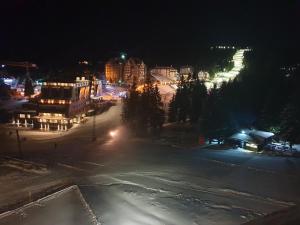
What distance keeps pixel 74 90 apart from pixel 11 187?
151 feet

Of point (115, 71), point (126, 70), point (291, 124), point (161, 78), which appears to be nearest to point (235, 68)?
point (161, 78)

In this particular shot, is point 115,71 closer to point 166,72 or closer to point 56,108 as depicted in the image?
point 166,72

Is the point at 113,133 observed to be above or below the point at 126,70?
below

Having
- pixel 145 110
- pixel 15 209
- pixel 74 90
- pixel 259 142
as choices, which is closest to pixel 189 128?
pixel 145 110

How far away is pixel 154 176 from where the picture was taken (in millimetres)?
27141

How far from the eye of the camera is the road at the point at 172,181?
2000cm

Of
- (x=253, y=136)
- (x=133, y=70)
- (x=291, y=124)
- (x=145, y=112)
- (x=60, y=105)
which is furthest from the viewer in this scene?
(x=133, y=70)

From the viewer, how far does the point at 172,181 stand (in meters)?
25.8

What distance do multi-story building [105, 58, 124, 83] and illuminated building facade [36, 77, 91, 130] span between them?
22855 millimetres

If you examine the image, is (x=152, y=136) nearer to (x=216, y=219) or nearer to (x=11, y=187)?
(x=11, y=187)

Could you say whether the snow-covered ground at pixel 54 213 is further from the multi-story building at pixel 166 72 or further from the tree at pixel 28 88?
the multi-story building at pixel 166 72

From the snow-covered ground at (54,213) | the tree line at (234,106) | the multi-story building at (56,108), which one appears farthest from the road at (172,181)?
the multi-story building at (56,108)

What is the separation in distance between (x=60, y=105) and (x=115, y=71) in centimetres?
2863

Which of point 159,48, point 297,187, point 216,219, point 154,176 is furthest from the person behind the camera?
point 159,48
